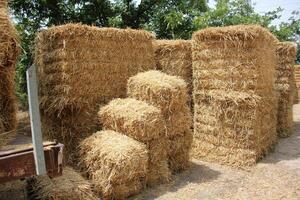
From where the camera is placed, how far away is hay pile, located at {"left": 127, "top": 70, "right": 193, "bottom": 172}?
19.4ft

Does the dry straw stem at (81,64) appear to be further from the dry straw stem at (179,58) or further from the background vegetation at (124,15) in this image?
the background vegetation at (124,15)

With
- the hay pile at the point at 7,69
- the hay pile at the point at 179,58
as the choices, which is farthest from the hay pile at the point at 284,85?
the hay pile at the point at 7,69

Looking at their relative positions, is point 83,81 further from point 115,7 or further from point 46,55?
point 115,7

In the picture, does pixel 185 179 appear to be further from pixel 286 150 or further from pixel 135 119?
pixel 286 150

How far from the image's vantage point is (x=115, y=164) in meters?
4.95

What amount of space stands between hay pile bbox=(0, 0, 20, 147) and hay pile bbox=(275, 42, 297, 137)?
634 cm

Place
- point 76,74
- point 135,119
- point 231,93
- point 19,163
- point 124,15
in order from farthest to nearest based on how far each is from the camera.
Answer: point 124,15, point 231,93, point 76,74, point 135,119, point 19,163

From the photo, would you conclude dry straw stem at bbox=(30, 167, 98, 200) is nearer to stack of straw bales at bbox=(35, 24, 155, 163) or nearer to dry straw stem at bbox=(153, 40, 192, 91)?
stack of straw bales at bbox=(35, 24, 155, 163)

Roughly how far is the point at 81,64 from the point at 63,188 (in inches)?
91.3

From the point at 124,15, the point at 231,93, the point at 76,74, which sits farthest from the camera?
the point at 124,15

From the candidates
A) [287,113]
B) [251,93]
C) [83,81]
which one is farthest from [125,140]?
A: [287,113]

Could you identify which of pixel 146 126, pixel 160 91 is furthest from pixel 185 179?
pixel 160 91

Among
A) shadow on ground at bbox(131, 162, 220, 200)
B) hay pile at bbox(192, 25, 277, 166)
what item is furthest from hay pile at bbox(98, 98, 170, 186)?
hay pile at bbox(192, 25, 277, 166)

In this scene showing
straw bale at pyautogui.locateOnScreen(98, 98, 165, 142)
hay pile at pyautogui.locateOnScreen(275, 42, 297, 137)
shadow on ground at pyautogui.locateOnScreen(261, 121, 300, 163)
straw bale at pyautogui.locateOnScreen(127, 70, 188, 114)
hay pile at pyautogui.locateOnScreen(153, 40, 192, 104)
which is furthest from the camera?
hay pile at pyautogui.locateOnScreen(275, 42, 297, 137)
